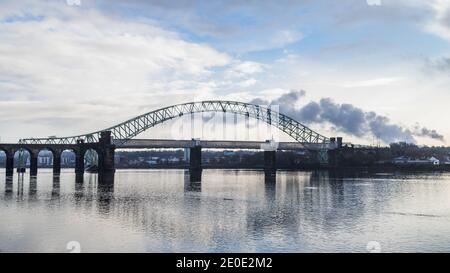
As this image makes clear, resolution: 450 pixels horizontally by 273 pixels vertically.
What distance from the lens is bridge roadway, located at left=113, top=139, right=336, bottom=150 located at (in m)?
159

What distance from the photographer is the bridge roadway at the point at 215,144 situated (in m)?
159

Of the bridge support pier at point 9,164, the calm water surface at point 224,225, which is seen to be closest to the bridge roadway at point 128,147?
the bridge support pier at point 9,164

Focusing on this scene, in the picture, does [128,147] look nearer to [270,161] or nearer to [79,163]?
[79,163]

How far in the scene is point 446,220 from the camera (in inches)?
1357

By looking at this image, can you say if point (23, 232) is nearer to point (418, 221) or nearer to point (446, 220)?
point (418, 221)

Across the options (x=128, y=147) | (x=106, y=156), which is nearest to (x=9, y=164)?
(x=106, y=156)

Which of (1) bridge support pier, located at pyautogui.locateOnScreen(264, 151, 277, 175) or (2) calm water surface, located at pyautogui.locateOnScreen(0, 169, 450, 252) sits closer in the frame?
(2) calm water surface, located at pyautogui.locateOnScreen(0, 169, 450, 252)

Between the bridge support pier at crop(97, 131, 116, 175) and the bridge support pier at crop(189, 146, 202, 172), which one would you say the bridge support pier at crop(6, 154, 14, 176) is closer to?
the bridge support pier at crop(97, 131, 116, 175)

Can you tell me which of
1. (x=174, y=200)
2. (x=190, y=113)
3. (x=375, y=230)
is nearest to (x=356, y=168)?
(x=190, y=113)

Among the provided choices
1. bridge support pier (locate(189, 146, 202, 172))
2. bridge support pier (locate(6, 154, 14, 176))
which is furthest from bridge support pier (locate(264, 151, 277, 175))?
bridge support pier (locate(6, 154, 14, 176))

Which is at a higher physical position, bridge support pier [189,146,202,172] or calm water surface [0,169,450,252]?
bridge support pier [189,146,202,172]

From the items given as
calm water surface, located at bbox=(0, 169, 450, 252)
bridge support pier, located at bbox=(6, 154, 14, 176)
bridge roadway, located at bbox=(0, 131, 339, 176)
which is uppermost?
bridge roadway, located at bbox=(0, 131, 339, 176)

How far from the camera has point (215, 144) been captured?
16575cm
